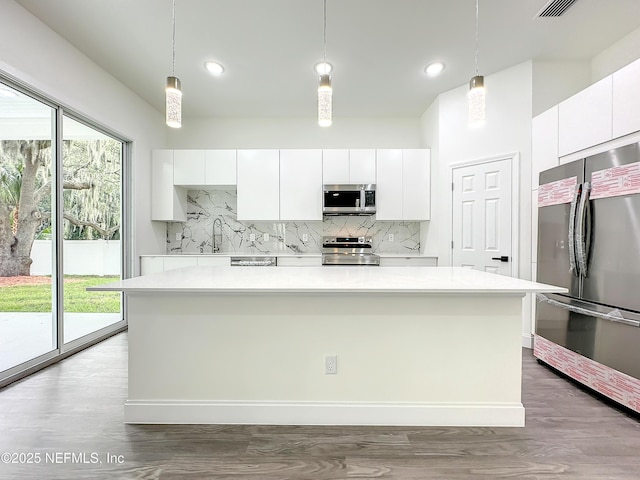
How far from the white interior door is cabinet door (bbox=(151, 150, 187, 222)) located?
364 centimetres

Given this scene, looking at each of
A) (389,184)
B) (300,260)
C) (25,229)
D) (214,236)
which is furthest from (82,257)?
(389,184)

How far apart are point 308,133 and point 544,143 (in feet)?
9.39

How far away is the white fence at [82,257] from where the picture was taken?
2779mm

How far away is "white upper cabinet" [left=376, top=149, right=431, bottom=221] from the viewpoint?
4.25 metres

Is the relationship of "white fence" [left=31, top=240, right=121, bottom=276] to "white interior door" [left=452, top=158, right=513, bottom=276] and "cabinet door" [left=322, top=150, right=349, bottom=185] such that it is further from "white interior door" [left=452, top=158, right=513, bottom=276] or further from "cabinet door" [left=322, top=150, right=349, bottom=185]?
"white interior door" [left=452, top=158, right=513, bottom=276]

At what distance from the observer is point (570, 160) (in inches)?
105

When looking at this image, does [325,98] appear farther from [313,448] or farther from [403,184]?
[403,184]

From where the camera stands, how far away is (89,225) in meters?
3.41

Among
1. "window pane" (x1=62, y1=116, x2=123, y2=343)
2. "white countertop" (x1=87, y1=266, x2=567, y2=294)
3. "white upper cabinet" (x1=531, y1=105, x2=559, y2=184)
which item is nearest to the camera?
"white countertop" (x1=87, y1=266, x2=567, y2=294)

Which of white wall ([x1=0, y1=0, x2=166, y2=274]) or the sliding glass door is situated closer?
white wall ([x1=0, y1=0, x2=166, y2=274])

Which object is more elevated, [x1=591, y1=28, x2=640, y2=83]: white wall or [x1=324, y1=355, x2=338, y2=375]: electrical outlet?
[x1=591, y1=28, x2=640, y2=83]: white wall

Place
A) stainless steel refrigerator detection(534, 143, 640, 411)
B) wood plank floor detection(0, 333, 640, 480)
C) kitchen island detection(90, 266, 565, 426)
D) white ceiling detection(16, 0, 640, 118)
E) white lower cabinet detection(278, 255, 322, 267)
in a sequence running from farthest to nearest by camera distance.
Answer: white lower cabinet detection(278, 255, 322, 267)
white ceiling detection(16, 0, 640, 118)
stainless steel refrigerator detection(534, 143, 640, 411)
kitchen island detection(90, 266, 565, 426)
wood plank floor detection(0, 333, 640, 480)

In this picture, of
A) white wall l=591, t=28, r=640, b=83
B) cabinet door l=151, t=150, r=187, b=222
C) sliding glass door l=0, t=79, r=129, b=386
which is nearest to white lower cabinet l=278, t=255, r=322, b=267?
cabinet door l=151, t=150, r=187, b=222

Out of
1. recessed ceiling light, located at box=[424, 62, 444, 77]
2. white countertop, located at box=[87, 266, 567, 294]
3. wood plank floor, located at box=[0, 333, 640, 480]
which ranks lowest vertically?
wood plank floor, located at box=[0, 333, 640, 480]
